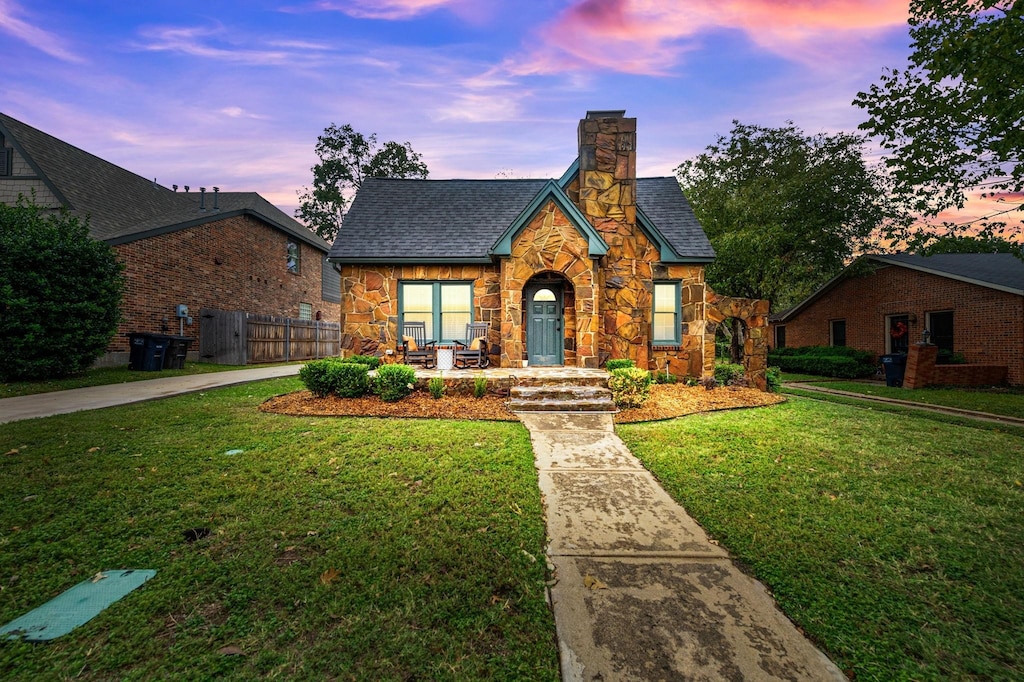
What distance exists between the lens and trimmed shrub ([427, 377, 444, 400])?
7.78 m

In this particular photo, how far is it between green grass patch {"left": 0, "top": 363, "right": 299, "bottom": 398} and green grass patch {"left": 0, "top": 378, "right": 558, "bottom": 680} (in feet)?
18.7

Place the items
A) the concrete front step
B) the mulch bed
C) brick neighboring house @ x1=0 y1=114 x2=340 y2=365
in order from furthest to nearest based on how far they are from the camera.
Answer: brick neighboring house @ x1=0 y1=114 x2=340 y2=365
the concrete front step
the mulch bed

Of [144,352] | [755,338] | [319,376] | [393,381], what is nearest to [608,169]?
[755,338]

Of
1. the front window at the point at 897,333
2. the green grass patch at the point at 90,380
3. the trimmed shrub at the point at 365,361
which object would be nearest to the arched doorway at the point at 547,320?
the trimmed shrub at the point at 365,361

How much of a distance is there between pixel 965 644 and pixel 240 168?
2561 centimetres

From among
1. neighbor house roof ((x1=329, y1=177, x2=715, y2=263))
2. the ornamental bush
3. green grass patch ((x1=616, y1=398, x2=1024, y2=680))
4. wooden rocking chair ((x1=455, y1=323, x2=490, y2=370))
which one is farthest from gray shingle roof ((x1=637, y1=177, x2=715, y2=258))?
the ornamental bush

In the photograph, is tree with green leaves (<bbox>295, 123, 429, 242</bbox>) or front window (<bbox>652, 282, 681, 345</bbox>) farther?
tree with green leaves (<bbox>295, 123, 429, 242</bbox>)

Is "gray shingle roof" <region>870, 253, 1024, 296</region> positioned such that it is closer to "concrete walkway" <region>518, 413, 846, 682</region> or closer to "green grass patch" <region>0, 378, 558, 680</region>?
"concrete walkway" <region>518, 413, 846, 682</region>

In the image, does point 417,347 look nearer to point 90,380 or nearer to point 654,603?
point 90,380

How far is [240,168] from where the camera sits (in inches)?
777

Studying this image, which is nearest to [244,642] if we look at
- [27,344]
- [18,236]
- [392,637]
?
[392,637]

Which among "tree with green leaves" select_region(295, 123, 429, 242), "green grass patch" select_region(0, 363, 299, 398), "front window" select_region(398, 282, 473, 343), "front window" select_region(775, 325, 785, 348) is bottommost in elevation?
"green grass patch" select_region(0, 363, 299, 398)

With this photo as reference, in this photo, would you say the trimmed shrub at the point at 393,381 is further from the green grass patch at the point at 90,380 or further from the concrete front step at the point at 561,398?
the green grass patch at the point at 90,380

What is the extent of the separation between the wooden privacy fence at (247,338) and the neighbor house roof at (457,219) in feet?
21.2
